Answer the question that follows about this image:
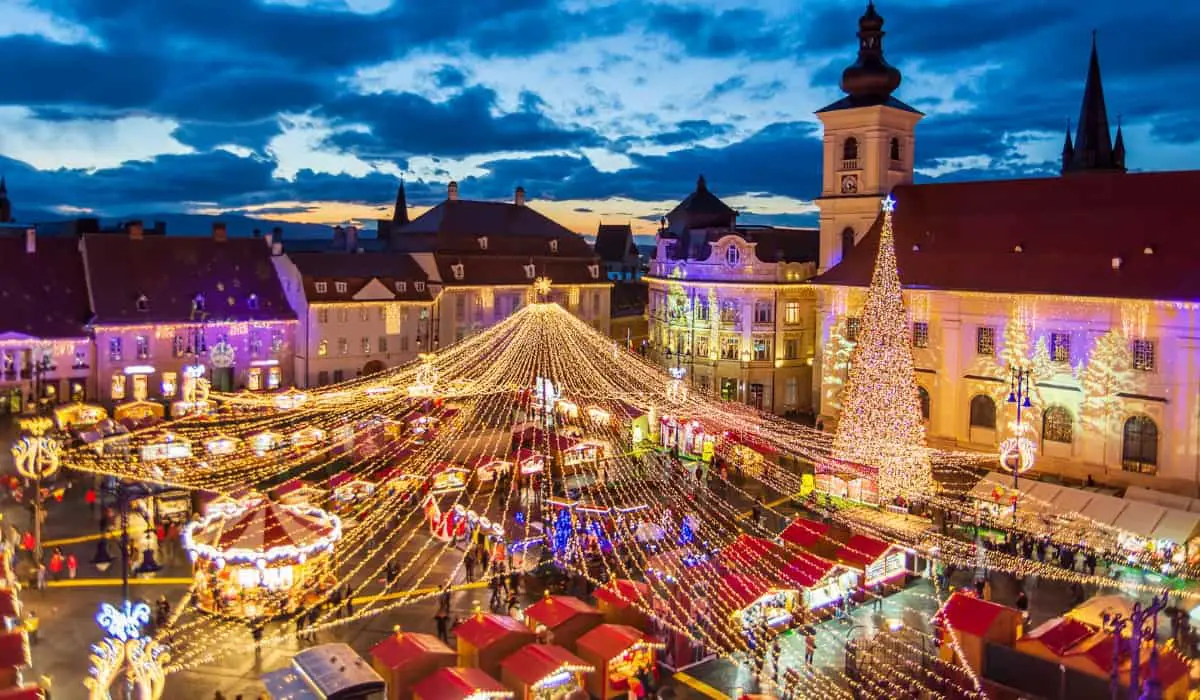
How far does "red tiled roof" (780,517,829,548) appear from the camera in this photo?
26.3m

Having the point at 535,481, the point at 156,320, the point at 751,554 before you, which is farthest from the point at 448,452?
the point at 156,320

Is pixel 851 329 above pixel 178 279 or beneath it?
beneath

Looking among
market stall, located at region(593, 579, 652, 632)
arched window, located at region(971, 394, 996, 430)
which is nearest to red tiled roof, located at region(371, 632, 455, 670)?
market stall, located at region(593, 579, 652, 632)

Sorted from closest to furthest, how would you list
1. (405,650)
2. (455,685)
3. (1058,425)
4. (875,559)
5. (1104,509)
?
(455,685)
(405,650)
(875,559)
(1104,509)
(1058,425)

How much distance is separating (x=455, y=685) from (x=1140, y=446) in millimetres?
27335

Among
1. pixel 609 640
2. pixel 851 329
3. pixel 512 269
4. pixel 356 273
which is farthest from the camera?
pixel 512 269

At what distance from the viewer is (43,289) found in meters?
46.7

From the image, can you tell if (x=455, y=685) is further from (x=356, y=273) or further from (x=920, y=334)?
(x=356, y=273)

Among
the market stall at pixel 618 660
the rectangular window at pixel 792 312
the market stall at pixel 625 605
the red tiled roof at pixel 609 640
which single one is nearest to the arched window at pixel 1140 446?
the rectangular window at pixel 792 312

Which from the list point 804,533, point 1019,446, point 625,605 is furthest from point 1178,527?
point 625,605

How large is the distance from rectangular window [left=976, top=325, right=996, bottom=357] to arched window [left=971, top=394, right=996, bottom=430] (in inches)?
68.7

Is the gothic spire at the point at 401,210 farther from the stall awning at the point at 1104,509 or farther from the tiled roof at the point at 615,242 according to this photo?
the stall awning at the point at 1104,509

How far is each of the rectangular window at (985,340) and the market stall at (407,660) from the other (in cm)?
2670

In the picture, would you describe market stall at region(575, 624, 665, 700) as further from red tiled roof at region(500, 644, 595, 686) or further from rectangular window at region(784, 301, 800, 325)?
rectangular window at region(784, 301, 800, 325)
